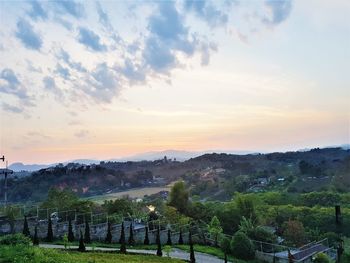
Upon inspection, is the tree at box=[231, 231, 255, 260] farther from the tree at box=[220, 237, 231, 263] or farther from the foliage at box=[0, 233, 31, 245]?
the foliage at box=[0, 233, 31, 245]

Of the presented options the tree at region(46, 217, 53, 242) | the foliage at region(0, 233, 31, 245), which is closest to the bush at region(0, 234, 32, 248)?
the foliage at region(0, 233, 31, 245)

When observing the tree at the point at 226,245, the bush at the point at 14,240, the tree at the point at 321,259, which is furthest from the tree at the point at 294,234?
the bush at the point at 14,240

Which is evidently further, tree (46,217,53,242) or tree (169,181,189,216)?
tree (169,181,189,216)

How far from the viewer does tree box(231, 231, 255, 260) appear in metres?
41.1

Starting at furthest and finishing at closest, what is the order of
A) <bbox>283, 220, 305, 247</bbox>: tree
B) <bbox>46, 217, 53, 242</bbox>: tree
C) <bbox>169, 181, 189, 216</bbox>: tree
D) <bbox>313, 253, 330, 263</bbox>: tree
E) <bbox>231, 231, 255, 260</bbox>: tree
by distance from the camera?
<bbox>169, 181, 189, 216</bbox>: tree, <bbox>283, 220, 305, 247</bbox>: tree, <bbox>231, 231, 255, 260</bbox>: tree, <bbox>313, 253, 330, 263</bbox>: tree, <bbox>46, 217, 53, 242</bbox>: tree

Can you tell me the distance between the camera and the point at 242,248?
135 ft

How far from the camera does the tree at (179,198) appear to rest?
206 feet


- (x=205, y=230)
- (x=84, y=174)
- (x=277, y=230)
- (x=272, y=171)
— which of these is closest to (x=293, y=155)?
(x=272, y=171)

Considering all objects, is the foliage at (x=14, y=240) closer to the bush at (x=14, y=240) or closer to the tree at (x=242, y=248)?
the bush at (x=14, y=240)

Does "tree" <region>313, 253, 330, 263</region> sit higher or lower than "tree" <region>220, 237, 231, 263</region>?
lower

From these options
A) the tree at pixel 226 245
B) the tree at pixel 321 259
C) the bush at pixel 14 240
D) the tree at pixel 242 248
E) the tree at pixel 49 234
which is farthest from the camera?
the tree at pixel 226 245

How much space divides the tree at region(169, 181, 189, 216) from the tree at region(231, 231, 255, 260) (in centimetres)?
2123

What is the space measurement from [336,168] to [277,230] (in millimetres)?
81722

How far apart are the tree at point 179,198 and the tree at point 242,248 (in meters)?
21.2
